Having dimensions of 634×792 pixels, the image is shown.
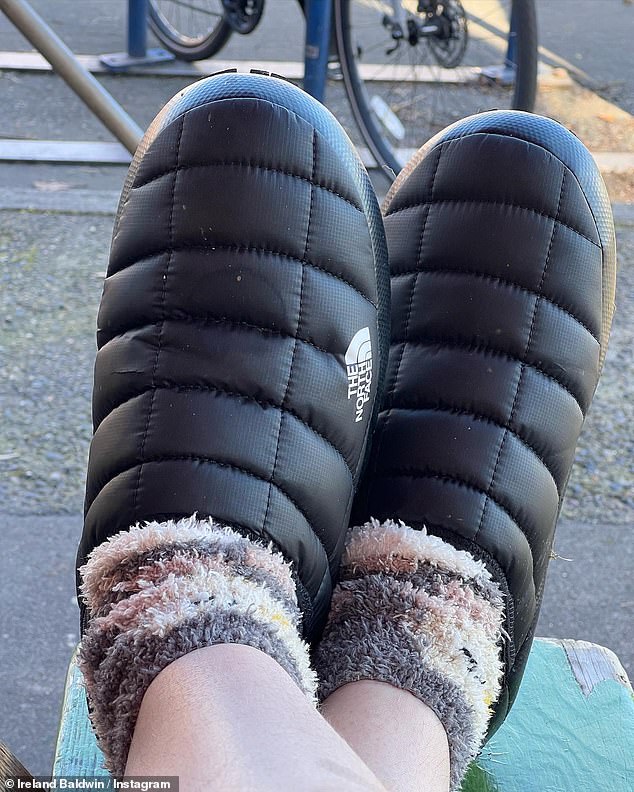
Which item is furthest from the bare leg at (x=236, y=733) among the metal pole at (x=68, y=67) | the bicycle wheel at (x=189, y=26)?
the bicycle wheel at (x=189, y=26)

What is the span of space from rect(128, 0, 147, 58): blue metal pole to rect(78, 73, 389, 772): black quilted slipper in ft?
8.37

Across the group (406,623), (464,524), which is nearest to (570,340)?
(464,524)

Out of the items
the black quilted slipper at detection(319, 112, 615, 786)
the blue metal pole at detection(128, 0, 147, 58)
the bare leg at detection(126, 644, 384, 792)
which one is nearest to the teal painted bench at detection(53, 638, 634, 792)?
the black quilted slipper at detection(319, 112, 615, 786)

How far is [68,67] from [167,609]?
130 cm

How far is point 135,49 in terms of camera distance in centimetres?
335

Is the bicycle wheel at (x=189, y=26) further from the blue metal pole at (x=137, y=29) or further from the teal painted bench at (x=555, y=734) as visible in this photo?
the teal painted bench at (x=555, y=734)

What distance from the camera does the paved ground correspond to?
4.00 feet

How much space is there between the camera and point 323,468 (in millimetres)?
925

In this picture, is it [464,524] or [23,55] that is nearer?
[464,524]

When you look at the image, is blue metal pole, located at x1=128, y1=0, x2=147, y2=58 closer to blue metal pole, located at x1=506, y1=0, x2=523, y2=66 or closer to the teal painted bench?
blue metal pole, located at x1=506, y1=0, x2=523, y2=66

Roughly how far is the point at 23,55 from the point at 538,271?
9.57 feet

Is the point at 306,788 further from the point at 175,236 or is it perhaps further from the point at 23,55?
the point at 23,55

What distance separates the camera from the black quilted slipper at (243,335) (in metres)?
0.87

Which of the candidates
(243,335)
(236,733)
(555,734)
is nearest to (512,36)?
(243,335)
